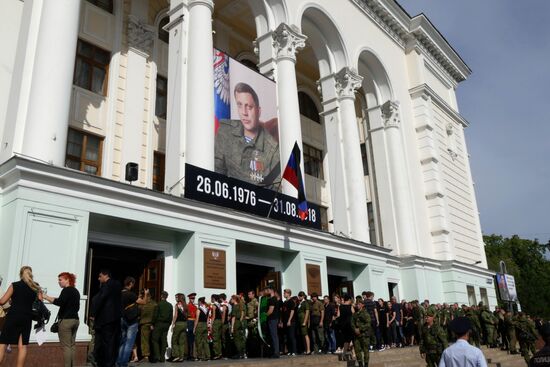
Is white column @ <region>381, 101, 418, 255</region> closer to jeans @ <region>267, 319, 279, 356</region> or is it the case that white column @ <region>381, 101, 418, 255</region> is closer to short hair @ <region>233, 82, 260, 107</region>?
short hair @ <region>233, 82, 260, 107</region>

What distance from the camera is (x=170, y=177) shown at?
12086mm

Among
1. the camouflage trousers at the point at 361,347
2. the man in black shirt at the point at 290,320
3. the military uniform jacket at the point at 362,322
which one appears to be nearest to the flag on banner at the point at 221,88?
the man in black shirt at the point at 290,320

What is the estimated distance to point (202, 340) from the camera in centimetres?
1005

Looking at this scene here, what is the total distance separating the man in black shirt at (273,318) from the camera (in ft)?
33.4

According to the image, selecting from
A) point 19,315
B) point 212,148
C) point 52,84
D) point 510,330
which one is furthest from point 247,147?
Result: point 510,330

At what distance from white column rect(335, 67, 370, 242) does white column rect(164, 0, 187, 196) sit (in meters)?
8.13

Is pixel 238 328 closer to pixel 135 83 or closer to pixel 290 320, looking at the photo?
pixel 290 320

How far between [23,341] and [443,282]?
19941 mm

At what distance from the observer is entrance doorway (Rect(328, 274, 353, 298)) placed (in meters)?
17.3

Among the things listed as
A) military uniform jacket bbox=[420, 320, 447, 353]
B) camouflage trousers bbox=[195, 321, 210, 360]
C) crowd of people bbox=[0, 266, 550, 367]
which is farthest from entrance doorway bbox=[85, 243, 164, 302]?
military uniform jacket bbox=[420, 320, 447, 353]

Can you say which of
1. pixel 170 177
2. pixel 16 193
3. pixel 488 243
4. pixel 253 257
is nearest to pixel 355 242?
pixel 253 257

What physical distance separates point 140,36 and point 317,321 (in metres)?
10.8

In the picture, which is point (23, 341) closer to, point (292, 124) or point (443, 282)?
point (292, 124)

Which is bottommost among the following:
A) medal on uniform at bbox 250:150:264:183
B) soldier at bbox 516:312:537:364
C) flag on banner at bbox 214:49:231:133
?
soldier at bbox 516:312:537:364
